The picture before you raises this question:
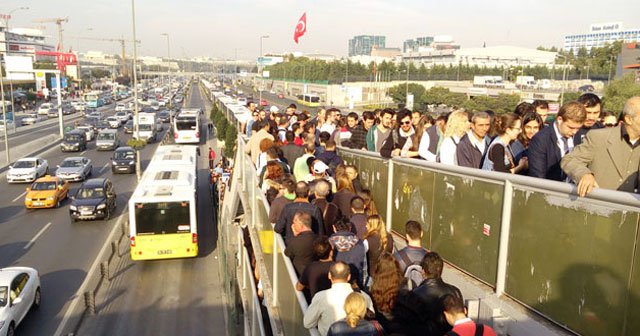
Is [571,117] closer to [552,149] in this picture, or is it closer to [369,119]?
[552,149]

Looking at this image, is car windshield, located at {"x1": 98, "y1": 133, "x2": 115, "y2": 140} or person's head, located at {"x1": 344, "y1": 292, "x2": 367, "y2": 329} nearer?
person's head, located at {"x1": 344, "y1": 292, "x2": 367, "y2": 329}

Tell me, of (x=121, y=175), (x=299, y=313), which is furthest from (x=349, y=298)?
(x=121, y=175)

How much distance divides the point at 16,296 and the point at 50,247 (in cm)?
679

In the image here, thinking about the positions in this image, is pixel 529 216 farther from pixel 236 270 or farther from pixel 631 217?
pixel 236 270

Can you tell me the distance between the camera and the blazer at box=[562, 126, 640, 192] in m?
4.15

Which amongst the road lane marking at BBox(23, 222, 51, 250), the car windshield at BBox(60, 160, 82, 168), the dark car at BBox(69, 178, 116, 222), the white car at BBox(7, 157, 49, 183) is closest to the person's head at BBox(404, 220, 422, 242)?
the road lane marking at BBox(23, 222, 51, 250)

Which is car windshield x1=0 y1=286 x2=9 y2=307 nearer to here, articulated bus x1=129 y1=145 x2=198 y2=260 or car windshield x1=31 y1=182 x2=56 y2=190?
articulated bus x1=129 y1=145 x2=198 y2=260

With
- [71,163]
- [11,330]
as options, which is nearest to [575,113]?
[11,330]

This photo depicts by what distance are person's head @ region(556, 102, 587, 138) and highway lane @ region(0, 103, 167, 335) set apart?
13308mm

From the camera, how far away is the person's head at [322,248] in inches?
211

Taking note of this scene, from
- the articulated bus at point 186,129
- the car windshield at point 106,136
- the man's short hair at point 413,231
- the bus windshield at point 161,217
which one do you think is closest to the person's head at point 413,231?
the man's short hair at point 413,231

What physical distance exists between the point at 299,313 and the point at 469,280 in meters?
2.10

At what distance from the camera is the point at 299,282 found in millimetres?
5238

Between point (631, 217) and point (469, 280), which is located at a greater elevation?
point (631, 217)
